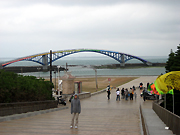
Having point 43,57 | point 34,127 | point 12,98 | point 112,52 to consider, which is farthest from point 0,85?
point 112,52

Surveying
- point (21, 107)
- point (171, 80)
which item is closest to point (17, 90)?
point (21, 107)

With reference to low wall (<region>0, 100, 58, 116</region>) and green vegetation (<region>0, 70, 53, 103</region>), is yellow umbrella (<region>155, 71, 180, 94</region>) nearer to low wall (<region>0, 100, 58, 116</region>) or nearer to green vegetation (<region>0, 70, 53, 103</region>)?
low wall (<region>0, 100, 58, 116</region>)

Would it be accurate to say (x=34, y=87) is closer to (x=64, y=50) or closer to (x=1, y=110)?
(x=1, y=110)

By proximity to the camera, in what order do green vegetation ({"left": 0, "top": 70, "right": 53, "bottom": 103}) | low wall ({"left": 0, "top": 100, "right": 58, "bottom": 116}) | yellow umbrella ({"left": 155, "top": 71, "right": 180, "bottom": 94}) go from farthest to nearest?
green vegetation ({"left": 0, "top": 70, "right": 53, "bottom": 103}), low wall ({"left": 0, "top": 100, "right": 58, "bottom": 116}), yellow umbrella ({"left": 155, "top": 71, "right": 180, "bottom": 94})

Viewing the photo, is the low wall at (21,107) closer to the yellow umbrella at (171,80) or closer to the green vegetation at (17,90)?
the green vegetation at (17,90)

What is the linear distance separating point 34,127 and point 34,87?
5590mm

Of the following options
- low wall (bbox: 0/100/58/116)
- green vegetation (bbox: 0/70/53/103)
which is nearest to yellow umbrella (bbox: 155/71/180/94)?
low wall (bbox: 0/100/58/116)

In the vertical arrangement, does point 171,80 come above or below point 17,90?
above

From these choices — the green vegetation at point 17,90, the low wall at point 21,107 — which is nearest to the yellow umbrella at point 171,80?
the low wall at point 21,107

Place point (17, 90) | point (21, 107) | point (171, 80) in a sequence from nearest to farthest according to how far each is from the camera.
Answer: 1. point (171, 80)
2. point (21, 107)
3. point (17, 90)

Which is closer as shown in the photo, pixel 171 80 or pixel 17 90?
pixel 171 80

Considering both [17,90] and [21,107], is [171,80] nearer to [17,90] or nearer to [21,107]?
[21,107]

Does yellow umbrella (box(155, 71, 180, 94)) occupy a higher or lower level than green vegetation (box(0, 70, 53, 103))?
higher

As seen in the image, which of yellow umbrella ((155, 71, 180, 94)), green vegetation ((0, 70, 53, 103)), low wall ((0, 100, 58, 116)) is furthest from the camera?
green vegetation ((0, 70, 53, 103))
